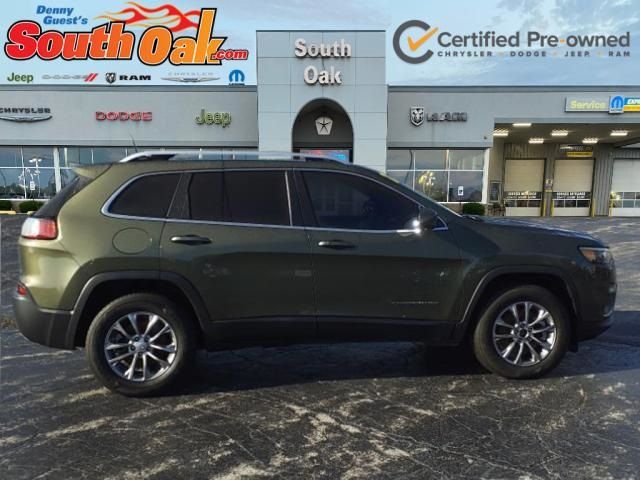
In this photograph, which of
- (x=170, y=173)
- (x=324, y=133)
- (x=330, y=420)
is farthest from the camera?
(x=324, y=133)

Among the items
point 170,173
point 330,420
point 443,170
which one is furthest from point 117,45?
point 330,420

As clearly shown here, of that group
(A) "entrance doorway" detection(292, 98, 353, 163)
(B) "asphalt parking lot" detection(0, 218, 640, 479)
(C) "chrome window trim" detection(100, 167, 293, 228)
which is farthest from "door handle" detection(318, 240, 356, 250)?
(A) "entrance doorway" detection(292, 98, 353, 163)

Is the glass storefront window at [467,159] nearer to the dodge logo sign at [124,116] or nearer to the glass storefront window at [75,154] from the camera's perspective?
the dodge logo sign at [124,116]

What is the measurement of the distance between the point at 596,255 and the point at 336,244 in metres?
2.30

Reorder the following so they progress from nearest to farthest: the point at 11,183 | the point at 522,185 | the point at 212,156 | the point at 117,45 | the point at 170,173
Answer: the point at 170,173
the point at 212,156
the point at 11,183
the point at 117,45
the point at 522,185

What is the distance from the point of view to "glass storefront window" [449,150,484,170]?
2275cm

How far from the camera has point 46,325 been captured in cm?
341

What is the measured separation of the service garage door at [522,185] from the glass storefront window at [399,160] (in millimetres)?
9647

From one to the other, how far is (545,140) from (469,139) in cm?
893

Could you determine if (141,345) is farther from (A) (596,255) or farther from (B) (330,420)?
(A) (596,255)

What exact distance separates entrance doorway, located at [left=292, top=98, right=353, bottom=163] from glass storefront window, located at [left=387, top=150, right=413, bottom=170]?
2178mm

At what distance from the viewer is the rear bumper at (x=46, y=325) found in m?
3.40

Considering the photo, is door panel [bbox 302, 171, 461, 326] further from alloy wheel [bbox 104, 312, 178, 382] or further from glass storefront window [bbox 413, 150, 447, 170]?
glass storefront window [bbox 413, 150, 447, 170]

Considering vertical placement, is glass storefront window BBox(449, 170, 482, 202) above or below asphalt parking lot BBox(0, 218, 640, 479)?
above
